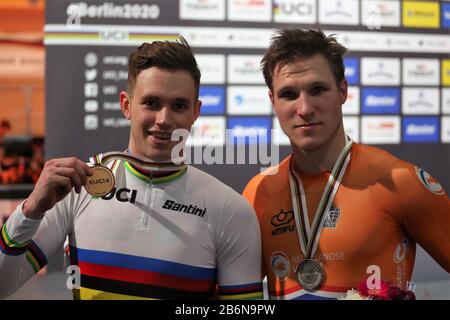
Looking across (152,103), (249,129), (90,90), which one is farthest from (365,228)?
(90,90)

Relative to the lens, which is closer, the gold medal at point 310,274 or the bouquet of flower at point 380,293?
the bouquet of flower at point 380,293

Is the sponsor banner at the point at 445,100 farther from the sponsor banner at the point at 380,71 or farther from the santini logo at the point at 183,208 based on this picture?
the santini logo at the point at 183,208

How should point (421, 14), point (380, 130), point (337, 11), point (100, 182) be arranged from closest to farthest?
point (100, 182) → point (337, 11) → point (421, 14) → point (380, 130)

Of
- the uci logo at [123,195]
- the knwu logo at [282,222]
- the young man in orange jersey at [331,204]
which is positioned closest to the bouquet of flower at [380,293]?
the young man in orange jersey at [331,204]

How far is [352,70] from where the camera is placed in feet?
9.40

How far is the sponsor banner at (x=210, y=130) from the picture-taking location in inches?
109

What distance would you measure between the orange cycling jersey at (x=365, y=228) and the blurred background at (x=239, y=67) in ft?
2.86

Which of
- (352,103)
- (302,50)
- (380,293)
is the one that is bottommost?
(380,293)

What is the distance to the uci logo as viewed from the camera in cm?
163

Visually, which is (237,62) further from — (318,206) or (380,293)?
(380,293)

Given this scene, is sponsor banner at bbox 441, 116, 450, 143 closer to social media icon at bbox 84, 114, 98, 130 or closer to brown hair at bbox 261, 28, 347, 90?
brown hair at bbox 261, 28, 347, 90

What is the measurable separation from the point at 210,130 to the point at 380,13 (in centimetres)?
114

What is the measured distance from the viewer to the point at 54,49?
2699 mm
